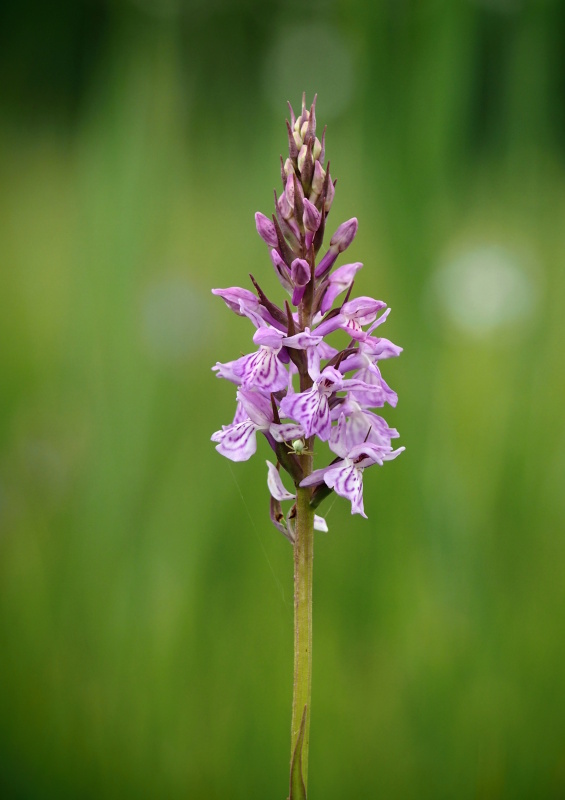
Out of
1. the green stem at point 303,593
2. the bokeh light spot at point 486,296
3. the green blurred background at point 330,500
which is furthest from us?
the bokeh light spot at point 486,296

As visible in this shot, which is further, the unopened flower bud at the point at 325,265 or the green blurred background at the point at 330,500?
the green blurred background at the point at 330,500

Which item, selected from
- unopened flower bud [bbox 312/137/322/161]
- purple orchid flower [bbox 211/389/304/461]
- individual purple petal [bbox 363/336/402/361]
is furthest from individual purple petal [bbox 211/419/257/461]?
unopened flower bud [bbox 312/137/322/161]

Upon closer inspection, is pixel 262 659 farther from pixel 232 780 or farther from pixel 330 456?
pixel 330 456

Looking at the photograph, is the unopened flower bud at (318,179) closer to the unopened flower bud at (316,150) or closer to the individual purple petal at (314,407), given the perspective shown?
the unopened flower bud at (316,150)

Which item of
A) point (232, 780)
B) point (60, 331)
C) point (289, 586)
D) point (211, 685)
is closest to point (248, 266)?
point (60, 331)

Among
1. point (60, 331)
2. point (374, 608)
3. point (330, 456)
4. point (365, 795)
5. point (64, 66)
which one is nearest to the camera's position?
point (365, 795)

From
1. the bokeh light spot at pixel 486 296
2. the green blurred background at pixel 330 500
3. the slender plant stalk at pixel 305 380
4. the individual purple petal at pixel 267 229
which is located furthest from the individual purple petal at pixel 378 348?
the bokeh light spot at pixel 486 296

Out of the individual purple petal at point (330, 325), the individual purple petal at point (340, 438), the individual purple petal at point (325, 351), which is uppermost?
the individual purple petal at point (330, 325)

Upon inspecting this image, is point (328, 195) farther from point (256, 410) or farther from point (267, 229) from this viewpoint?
point (256, 410)

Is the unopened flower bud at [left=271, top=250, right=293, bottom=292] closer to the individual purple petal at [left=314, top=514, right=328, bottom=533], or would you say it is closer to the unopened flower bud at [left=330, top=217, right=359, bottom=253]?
the unopened flower bud at [left=330, top=217, right=359, bottom=253]
